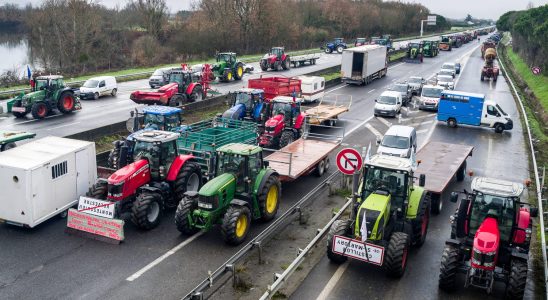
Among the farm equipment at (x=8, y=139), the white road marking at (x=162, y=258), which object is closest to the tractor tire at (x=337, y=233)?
the white road marking at (x=162, y=258)

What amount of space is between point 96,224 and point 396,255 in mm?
8303

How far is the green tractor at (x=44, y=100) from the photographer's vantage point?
29.3 m

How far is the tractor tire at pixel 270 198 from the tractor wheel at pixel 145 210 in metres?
3.09

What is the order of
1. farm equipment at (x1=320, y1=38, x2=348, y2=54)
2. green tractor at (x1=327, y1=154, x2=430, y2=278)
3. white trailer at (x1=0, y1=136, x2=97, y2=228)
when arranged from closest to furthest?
green tractor at (x1=327, y1=154, x2=430, y2=278)
white trailer at (x1=0, y1=136, x2=97, y2=228)
farm equipment at (x1=320, y1=38, x2=348, y2=54)

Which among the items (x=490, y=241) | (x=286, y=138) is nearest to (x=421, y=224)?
(x=490, y=241)

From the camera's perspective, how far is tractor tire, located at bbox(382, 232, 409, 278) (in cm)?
1191

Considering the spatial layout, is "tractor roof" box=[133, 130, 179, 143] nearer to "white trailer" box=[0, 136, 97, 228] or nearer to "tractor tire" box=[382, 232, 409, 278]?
"white trailer" box=[0, 136, 97, 228]

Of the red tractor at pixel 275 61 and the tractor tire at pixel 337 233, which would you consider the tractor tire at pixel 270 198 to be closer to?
the tractor tire at pixel 337 233

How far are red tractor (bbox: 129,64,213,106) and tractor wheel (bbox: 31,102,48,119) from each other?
5162 mm

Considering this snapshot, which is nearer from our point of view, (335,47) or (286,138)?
(286,138)

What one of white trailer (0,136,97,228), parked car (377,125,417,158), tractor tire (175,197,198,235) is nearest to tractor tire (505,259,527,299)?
tractor tire (175,197,198,235)

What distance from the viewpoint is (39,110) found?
29375mm

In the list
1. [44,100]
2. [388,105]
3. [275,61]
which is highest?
[275,61]

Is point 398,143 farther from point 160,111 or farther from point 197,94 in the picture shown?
point 197,94
